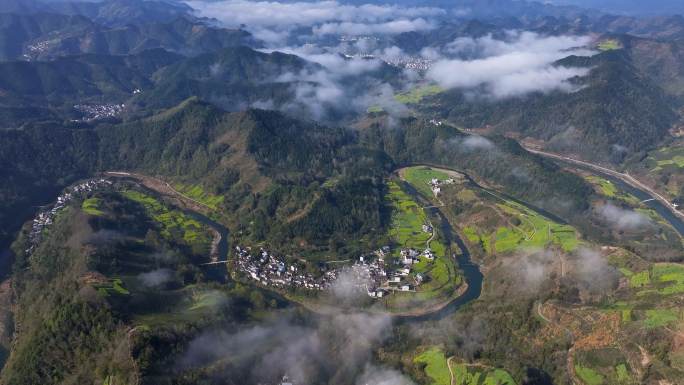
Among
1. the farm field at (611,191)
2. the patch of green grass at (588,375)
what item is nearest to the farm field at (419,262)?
the patch of green grass at (588,375)

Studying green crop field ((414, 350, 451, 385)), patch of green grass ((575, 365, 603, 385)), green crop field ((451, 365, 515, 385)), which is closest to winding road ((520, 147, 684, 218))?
patch of green grass ((575, 365, 603, 385))

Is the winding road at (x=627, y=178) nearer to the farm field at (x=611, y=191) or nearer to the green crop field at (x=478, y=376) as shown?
the farm field at (x=611, y=191)

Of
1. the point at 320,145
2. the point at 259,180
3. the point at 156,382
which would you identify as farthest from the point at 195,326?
the point at 320,145

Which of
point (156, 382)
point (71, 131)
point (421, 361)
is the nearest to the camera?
point (156, 382)

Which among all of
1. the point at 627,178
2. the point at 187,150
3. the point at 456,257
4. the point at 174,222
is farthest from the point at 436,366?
the point at 627,178

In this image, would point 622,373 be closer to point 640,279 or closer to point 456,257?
point 640,279

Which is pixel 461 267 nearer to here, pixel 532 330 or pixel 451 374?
pixel 532 330

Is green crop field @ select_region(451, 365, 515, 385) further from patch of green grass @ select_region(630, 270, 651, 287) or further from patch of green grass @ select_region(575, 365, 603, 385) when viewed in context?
patch of green grass @ select_region(630, 270, 651, 287)

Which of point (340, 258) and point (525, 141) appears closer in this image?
point (340, 258)
